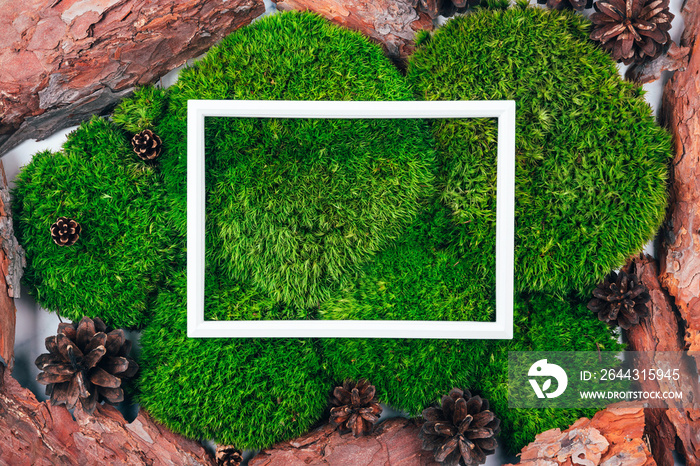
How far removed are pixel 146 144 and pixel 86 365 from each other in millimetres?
639

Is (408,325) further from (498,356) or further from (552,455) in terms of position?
(552,455)

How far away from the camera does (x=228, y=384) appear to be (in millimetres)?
1120

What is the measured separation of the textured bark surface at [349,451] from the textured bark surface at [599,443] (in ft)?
1.03

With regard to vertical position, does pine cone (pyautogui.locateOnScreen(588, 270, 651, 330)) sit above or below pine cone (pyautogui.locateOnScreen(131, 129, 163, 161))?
Answer: below

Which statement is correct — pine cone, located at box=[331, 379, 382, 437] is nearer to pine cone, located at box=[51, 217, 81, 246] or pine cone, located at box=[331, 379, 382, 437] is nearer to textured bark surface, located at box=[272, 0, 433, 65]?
pine cone, located at box=[51, 217, 81, 246]

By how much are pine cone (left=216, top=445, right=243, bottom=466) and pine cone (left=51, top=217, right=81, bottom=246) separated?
730mm

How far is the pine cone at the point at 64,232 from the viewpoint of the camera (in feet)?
3.54

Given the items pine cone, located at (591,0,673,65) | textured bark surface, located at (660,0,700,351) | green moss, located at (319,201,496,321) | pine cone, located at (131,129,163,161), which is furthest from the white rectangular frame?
textured bark surface, located at (660,0,700,351)

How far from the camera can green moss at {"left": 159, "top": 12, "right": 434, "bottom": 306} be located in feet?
3.63

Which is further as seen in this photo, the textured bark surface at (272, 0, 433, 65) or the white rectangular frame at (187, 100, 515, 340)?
the textured bark surface at (272, 0, 433, 65)

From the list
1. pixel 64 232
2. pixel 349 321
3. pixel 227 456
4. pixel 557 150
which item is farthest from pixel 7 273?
pixel 557 150

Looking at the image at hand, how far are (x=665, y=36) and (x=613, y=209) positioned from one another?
0.49 m

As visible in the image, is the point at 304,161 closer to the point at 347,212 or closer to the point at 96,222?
the point at 347,212

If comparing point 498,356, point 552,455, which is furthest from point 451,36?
point 552,455
